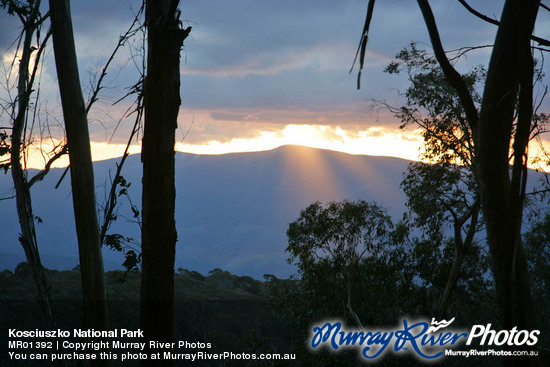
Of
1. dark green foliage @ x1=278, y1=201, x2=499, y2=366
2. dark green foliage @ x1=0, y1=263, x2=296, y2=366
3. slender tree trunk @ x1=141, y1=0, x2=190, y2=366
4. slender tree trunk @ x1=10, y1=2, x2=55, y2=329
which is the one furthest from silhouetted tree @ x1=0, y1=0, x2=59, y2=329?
dark green foliage @ x1=0, y1=263, x2=296, y2=366

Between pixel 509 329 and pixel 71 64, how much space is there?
4343 millimetres

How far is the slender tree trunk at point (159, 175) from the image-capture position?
3424mm

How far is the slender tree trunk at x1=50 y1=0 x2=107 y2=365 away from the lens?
4.76 metres

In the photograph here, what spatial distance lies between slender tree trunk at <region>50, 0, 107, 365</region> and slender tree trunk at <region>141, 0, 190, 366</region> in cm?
161

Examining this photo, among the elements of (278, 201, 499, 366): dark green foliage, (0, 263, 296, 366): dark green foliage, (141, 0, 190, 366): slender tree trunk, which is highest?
(141, 0, 190, 366): slender tree trunk

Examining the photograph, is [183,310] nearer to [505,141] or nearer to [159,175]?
[159,175]

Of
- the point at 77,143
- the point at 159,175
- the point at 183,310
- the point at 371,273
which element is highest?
the point at 77,143

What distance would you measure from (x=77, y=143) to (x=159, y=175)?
5.88ft

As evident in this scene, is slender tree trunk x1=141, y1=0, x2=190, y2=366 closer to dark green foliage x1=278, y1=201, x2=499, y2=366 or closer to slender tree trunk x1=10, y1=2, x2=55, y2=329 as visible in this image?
slender tree trunk x1=10, y1=2, x2=55, y2=329

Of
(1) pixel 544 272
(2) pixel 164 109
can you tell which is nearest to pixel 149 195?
(2) pixel 164 109

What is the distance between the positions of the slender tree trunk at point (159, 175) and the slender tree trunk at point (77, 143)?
5.30 feet

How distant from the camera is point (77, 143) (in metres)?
4.80

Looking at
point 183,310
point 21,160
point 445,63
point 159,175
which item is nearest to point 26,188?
point 21,160

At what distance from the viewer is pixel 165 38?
3420 millimetres
